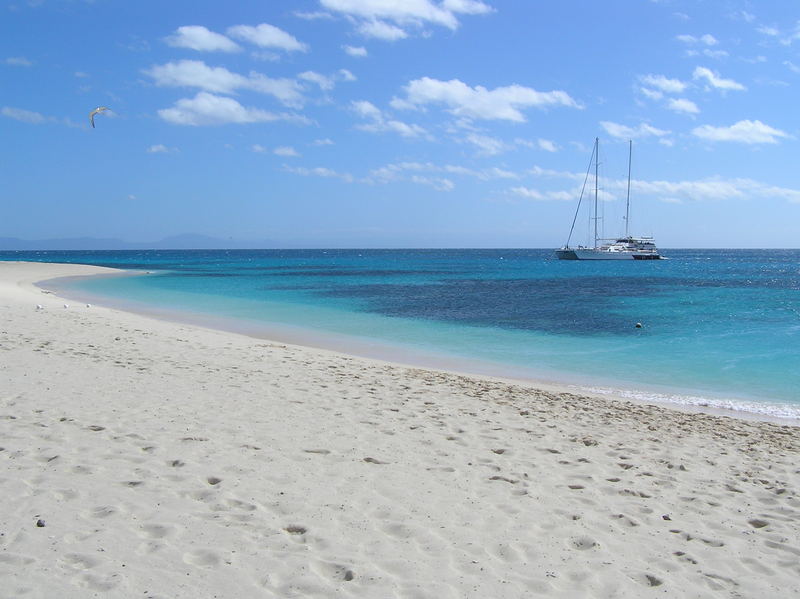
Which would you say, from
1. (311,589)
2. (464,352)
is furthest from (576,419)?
(464,352)

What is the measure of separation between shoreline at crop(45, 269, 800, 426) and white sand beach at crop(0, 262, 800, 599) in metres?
1.31

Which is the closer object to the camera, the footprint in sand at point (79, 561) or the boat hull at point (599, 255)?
the footprint in sand at point (79, 561)

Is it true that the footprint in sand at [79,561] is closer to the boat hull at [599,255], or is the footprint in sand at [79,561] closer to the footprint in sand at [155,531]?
the footprint in sand at [155,531]

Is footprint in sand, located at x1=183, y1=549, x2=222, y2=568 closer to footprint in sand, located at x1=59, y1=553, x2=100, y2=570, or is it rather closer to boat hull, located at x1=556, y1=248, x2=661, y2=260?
footprint in sand, located at x1=59, y1=553, x2=100, y2=570

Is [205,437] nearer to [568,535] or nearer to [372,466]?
[372,466]

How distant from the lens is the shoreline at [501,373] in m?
10.5

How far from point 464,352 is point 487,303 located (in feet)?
48.4

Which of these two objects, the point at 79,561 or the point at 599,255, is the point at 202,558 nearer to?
the point at 79,561

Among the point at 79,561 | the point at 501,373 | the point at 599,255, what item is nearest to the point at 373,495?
the point at 79,561

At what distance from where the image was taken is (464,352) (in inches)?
633

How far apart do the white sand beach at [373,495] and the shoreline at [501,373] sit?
1.31m

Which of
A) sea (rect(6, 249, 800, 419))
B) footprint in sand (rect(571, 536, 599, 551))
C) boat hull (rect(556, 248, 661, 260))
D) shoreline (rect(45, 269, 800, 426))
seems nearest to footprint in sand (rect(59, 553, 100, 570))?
footprint in sand (rect(571, 536, 599, 551))

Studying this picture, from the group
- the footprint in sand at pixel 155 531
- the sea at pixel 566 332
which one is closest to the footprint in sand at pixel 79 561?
the footprint in sand at pixel 155 531

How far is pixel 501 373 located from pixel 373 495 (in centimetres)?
831
